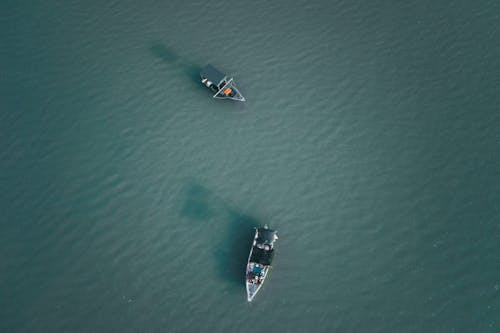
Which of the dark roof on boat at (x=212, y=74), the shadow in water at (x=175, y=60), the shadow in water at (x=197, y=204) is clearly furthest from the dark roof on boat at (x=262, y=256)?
the shadow in water at (x=175, y=60)

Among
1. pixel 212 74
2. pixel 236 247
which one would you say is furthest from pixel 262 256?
pixel 212 74

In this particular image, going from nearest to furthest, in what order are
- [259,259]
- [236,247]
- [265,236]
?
1. [259,259]
2. [265,236]
3. [236,247]

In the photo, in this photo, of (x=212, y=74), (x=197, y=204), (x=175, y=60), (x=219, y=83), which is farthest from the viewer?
(x=175, y=60)

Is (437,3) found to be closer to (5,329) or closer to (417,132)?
(417,132)

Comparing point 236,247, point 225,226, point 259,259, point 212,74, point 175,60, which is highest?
point 175,60

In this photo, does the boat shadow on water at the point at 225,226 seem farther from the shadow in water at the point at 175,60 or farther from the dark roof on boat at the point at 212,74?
the shadow in water at the point at 175,60

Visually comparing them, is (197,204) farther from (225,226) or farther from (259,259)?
(259,259)
